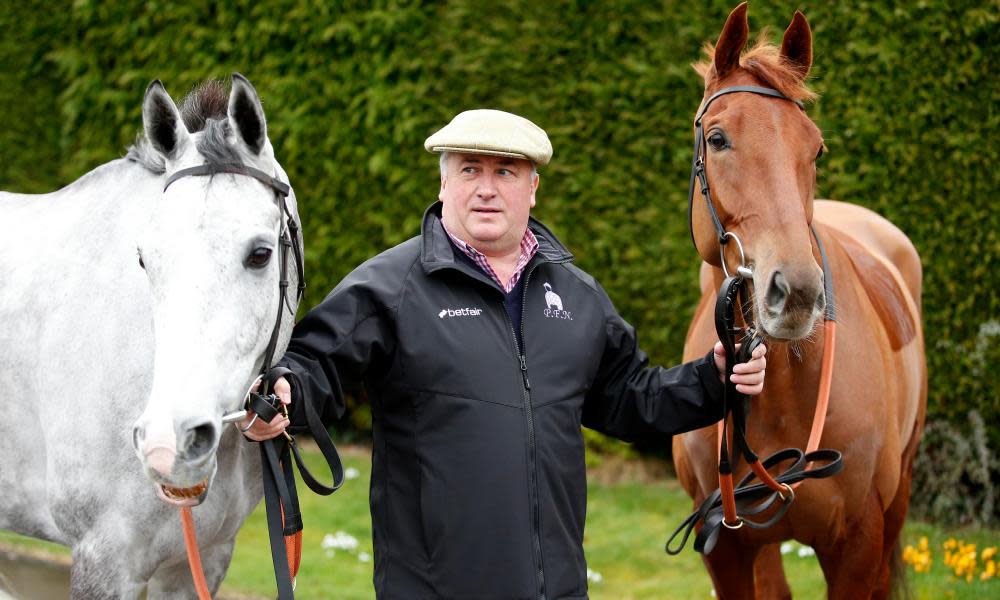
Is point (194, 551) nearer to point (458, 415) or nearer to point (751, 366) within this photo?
point (458, 415)

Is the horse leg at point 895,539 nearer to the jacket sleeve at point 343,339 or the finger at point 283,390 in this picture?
the jacket sleeve at point 343,339

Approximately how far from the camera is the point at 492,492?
8.14 feet

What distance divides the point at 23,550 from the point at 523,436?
3.78 metres

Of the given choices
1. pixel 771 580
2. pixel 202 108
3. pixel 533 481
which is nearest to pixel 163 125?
pixel 202 108

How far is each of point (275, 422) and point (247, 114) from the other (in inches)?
27.2

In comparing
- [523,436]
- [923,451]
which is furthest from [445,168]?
[923,451]

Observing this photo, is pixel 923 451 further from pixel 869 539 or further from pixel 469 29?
pixel 469 29

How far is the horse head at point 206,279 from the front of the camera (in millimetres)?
2008

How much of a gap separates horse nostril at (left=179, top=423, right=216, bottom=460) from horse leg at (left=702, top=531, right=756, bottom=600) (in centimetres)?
198

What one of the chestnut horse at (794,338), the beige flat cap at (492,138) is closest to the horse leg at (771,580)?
the chestnut horse at (794,338)

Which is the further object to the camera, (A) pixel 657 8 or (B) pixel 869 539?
(A) pixel 657 8

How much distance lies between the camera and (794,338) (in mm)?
2672

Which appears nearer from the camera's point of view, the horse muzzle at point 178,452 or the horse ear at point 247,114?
the horse muzzle at point 178,452

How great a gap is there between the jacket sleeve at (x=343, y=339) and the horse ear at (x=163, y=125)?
0.49 meters
